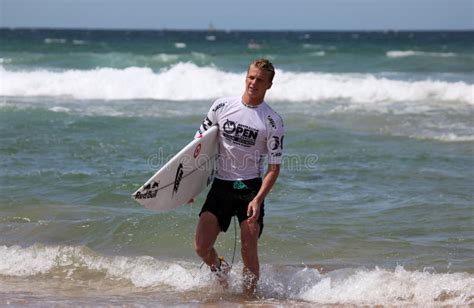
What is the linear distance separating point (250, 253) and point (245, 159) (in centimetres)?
68

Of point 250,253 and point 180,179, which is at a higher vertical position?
point 180,179

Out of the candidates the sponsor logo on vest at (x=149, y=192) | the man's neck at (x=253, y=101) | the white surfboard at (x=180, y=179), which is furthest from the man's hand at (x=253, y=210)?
the sponsor logo on vest at (x=149, y=192)

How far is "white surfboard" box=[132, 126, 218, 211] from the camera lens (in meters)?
5.66

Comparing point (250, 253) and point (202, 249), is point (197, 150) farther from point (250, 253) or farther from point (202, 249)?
point (250, 253)

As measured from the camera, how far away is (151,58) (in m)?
34.6

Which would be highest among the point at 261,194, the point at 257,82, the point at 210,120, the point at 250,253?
the point at 257,82

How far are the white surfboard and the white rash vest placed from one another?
0.63 ft

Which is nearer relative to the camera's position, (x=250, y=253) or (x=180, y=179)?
(x=250, y=253)

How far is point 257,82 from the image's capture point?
5.22 m

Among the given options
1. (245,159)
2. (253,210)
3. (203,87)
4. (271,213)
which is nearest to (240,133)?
(245,159)

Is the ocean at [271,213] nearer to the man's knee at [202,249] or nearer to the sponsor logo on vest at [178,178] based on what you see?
the man's knee at [202,249]

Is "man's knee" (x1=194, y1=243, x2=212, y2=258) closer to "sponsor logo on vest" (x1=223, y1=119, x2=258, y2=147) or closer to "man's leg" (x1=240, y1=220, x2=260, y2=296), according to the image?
"man's leg" (x1=240, y1=220, x2=260, y2=296)

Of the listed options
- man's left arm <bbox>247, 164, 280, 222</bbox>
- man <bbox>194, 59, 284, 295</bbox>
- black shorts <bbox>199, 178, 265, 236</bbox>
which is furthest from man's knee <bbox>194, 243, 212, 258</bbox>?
man's left arm <bbox>247, 164, 280, 222</bbox>

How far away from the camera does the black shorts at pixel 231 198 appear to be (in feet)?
17.8
